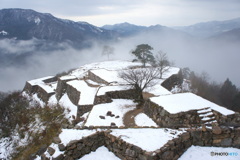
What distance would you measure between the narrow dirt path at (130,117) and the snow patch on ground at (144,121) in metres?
0.32

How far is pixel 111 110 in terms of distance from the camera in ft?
47.3

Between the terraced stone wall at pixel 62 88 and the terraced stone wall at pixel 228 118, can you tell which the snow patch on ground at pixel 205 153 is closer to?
the terraced stone wall at pixel 228 118

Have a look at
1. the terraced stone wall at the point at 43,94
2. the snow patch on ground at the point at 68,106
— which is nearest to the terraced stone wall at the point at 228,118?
the snow patch on ground at the point at 68,106

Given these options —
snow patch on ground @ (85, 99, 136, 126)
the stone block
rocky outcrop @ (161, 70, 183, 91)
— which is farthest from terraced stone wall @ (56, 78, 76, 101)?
the stone block

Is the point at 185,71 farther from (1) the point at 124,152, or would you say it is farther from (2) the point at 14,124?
(1) the point at 124,152

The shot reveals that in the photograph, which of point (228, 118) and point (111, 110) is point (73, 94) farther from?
point (228, 118)

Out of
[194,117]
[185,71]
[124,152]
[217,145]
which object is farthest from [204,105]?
[185,71]

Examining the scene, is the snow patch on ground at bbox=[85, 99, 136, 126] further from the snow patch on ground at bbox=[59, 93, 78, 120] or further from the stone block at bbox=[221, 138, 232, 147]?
the stone block at bbox=[221, 138, 232, 147]

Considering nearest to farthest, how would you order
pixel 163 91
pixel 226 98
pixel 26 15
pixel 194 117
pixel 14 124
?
pixel 194 117
pixel 163 91
pixel 14 124
pixel 226 98
pixel 26 15

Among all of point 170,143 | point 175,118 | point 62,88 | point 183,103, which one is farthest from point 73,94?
point 170,143

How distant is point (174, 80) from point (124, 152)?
26.4m

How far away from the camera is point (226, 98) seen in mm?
35656

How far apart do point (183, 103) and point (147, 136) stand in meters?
5.23

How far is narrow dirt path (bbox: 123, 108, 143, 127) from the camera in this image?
39.7 ft
